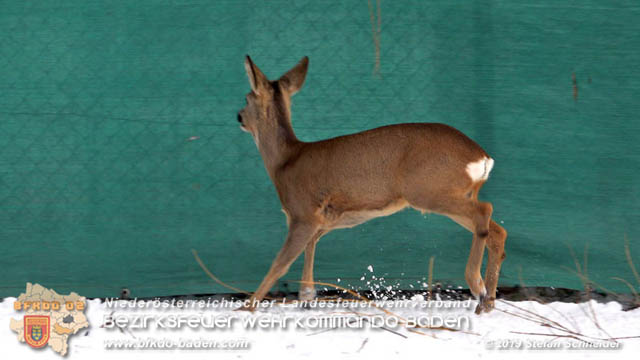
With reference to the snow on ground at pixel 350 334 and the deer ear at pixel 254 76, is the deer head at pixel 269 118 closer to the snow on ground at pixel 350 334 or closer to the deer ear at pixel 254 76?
the deer ear at pixel 254 76

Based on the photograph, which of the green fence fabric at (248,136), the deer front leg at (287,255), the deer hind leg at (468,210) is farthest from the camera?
the green fence fabric at (248,136)

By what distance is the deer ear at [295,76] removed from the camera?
3.71 metres

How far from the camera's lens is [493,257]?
3.50 m

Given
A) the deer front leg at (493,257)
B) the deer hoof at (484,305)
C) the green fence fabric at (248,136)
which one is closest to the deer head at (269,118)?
the green fence fabric at (248,136)

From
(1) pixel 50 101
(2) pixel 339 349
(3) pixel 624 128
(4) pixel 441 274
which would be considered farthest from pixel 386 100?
(1) pixel 50 101

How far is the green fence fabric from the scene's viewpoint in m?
4.01

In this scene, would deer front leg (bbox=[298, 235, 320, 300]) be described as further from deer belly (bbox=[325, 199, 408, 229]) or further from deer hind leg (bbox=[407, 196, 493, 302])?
deer hind leg (bbox=[407, 196, 493, 302])

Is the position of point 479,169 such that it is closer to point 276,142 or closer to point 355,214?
point 355,214

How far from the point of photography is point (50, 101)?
405cm

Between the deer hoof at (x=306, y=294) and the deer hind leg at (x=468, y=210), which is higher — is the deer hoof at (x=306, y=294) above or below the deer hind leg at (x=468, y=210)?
below

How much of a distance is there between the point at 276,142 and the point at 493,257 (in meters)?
1.19

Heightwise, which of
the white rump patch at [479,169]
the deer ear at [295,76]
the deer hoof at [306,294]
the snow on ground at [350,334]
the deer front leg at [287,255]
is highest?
the deer ear at [295,76]

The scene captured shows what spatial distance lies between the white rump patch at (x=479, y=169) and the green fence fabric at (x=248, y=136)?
65cm

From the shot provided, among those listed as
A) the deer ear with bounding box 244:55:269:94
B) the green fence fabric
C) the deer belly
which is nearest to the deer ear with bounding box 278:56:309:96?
the deer ear with bounding box 244:55:269:94
